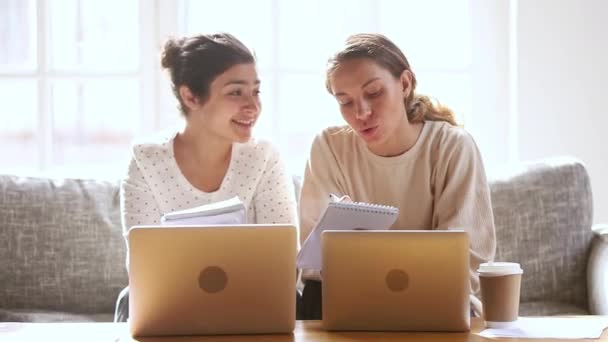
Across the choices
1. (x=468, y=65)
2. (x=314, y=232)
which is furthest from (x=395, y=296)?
(x=468, y=65)

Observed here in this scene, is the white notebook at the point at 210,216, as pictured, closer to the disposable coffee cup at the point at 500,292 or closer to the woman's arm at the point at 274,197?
the disposable coffee cup at the point at 500,292

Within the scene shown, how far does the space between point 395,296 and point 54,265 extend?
Answer: 1.31m

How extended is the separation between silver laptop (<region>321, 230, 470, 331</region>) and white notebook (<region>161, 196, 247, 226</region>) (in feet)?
1.02

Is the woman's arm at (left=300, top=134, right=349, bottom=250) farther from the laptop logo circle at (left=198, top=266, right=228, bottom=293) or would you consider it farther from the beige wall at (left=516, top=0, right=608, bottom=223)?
the beige wall at (left=516, top=0, right=608, bottom=223)

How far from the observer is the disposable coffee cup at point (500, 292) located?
1.72 m

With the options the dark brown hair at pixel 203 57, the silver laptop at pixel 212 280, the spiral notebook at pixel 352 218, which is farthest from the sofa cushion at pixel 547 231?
the silver laptop at pixel 212 280

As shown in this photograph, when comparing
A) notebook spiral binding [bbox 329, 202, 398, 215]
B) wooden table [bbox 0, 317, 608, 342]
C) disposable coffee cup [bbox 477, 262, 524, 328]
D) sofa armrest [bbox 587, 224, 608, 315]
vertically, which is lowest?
sofa armrest [bbox 587, 224, 608, 315]

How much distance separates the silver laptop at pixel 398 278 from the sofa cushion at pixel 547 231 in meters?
1.05

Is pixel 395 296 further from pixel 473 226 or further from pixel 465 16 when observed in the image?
pixel 465 16

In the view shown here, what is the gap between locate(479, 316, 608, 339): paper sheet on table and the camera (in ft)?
5.41

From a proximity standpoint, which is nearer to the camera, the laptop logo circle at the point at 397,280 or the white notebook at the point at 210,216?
the laptop logo circle at the point at 397,280

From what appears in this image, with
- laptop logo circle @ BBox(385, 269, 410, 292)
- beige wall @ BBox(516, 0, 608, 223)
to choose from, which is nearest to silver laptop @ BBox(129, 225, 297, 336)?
laptop logo circle @ BBox(385, 269, 410, 292)

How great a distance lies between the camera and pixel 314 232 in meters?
1.90

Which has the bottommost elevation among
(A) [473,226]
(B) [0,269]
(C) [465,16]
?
(B) [0,269]
